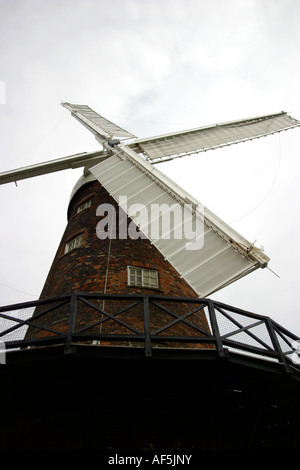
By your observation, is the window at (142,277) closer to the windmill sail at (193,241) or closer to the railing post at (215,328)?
the windmill sail at (193,241)

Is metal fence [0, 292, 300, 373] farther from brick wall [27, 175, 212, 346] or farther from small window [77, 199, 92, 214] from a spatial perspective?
small window [77, 199, 92, 214]

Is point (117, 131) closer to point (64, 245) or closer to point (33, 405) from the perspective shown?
point (64, 245)

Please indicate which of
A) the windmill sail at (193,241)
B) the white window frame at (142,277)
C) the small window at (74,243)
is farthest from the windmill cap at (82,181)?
the white window frame at (142,277)

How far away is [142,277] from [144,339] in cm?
356

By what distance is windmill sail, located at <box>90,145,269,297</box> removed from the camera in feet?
21.4

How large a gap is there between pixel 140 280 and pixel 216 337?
3.52 metres

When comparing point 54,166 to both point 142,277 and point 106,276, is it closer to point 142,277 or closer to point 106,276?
point 106,276

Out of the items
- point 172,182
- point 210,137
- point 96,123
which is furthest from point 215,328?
point 96,123

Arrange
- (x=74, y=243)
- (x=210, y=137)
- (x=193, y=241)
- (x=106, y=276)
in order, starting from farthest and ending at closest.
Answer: (x=210, y=137)
(x=74, y=243)
(x=106, y=276)
(x=193, y=241)

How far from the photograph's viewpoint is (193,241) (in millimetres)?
7402

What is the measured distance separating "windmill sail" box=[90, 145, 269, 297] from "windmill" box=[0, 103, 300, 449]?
23mm

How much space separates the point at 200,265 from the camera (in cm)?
684

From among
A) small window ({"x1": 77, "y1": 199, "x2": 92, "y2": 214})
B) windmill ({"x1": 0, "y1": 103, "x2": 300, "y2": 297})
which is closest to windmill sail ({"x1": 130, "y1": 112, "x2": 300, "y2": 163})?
windmill ({"x1": 0, "y1": 103, "x2": 300, "y2": 297})
